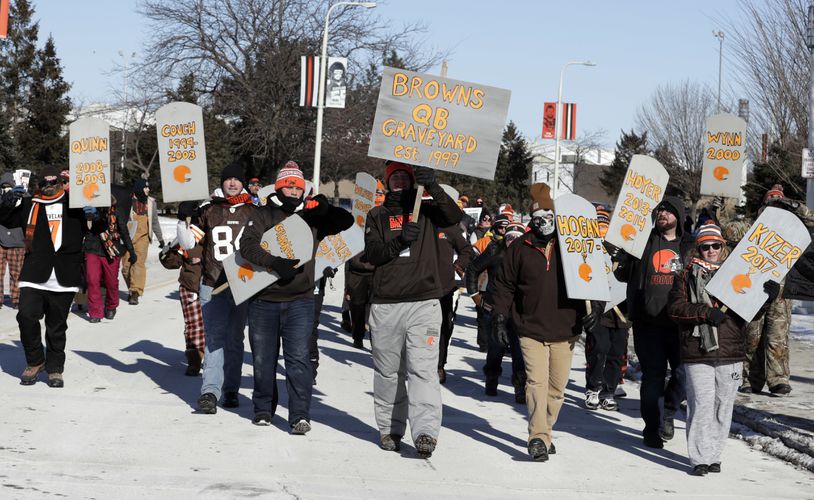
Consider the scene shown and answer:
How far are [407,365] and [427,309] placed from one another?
40 centimetres

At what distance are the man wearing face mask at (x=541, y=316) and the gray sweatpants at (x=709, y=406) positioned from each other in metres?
0.82

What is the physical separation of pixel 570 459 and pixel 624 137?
3369 inches

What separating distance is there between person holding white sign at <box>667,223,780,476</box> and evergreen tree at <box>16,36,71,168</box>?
58.6 meters

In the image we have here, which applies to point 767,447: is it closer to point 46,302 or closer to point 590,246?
point 590,246

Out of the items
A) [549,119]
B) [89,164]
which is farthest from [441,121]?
[549,119]

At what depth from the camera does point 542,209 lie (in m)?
8.32

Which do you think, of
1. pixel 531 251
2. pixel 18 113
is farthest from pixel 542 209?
pixel 18 113

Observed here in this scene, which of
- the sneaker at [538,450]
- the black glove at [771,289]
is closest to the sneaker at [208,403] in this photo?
the sneaker at [538,450]

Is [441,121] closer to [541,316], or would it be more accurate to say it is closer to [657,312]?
[541,316]

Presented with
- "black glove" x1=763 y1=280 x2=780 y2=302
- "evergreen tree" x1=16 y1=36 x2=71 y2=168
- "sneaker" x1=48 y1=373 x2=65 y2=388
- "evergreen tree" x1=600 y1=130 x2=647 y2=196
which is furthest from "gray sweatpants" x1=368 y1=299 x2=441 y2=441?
"evergreen tree" x1=600 y1=130 x2=647 y2=196

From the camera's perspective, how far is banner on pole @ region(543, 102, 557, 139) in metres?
48.9

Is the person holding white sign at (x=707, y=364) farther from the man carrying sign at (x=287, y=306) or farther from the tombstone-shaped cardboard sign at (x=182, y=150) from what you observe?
the tombstone-shaped cardboard sign at (x=182, y=150)

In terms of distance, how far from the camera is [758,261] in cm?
775

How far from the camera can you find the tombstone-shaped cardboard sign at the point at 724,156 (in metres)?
11.7
